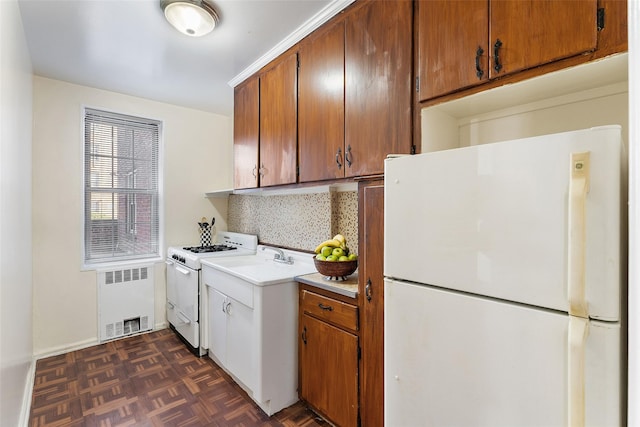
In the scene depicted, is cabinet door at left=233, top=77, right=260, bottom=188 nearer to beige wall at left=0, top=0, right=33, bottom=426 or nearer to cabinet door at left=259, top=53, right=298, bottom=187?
cabinet door at left=259, top=53, right=298, bottom=187

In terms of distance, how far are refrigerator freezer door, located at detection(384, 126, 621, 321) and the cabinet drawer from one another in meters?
0.60

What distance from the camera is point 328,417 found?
178 cm

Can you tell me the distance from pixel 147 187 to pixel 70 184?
0.67m

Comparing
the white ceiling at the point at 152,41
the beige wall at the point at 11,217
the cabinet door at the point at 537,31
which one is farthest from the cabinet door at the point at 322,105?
the beige wall at the point at 11,217

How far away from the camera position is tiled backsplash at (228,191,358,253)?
228 centimetres

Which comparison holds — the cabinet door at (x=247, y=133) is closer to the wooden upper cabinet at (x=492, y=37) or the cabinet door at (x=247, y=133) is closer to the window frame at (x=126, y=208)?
the window frame at (x=126, y=208)

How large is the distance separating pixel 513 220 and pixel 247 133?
7.58ft

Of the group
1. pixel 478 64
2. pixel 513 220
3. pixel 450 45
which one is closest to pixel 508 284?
pixel 513 220

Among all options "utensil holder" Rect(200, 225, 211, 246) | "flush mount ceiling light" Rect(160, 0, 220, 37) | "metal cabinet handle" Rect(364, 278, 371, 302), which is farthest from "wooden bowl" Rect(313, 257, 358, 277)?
"utensil holder" Rect(200, 225, 211, 246)

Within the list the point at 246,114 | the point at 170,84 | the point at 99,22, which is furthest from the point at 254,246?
the point at 99,22

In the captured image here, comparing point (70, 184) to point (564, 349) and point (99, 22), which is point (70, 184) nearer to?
point (99, 22)

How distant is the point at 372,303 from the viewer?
4.97 feet

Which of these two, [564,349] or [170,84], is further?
[170,84]
